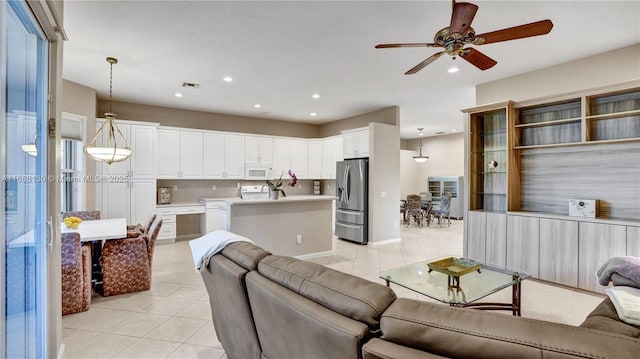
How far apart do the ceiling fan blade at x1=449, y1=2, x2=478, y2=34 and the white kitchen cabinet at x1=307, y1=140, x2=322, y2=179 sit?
5.93 metres

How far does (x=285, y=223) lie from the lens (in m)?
4.81

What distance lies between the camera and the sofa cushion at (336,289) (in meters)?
1.08

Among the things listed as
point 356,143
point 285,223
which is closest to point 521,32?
point 285,223

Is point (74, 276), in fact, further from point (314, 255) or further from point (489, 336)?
point (489, 336)

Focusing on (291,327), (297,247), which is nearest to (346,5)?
(291,327)

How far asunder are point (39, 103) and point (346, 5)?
7.81 ft

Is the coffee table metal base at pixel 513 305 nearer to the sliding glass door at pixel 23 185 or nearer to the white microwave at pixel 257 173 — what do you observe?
the sliding glass door at pixel 23 185

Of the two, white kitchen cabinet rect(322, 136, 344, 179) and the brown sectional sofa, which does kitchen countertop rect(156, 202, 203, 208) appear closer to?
white kitchen cabinet rect(322, 136, 344, 179)

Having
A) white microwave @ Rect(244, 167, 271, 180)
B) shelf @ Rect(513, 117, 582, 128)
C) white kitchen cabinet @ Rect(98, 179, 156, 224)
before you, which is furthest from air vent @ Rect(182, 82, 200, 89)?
shelf @ Rect(513, 117, 582, 128)

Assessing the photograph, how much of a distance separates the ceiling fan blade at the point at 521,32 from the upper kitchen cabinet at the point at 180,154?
5790 millimetres

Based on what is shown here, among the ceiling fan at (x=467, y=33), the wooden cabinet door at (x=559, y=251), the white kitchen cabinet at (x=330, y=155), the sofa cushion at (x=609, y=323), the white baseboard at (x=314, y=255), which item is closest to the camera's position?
the sofa cushion at (x=609, y=323)

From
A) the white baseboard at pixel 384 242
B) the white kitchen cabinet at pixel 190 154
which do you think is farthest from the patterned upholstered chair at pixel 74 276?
the white baseboard at pixel 384 242

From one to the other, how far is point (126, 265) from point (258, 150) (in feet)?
13.9

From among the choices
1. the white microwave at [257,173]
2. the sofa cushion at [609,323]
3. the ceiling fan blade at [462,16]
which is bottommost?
the sofa cushion at [609,323]
